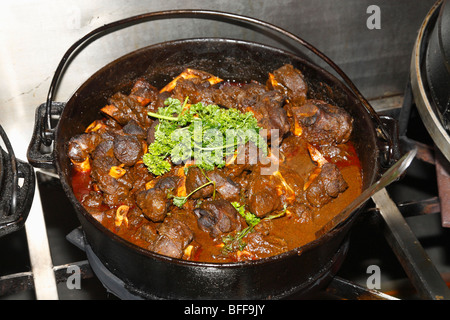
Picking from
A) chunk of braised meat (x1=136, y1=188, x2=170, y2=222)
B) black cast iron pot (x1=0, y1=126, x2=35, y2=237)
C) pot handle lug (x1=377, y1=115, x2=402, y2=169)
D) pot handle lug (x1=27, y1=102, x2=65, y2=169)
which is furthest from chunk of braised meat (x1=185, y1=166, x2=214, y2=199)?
pot handle lug (x1=377, y1=115, x2=402, y2=169)

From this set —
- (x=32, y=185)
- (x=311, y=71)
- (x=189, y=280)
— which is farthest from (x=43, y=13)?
(x=189, y=280)

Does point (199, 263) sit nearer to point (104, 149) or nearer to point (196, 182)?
point (196, 182)

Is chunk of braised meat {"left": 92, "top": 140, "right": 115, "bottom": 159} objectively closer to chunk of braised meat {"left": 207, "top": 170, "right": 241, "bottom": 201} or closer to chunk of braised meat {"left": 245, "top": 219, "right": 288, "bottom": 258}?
chunk of braised meat {"left": 207, "top": 170, "right": 241, "bottom": 201}

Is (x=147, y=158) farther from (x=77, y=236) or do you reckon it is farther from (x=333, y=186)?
(x=333, y=186)

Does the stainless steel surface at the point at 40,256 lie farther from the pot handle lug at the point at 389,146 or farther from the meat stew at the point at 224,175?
the pot handle lug at the point at 389,146

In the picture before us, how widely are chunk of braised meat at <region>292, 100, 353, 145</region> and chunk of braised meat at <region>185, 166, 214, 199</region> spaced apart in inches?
32.7

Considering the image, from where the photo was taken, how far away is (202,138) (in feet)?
9.47

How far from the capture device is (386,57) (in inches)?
178

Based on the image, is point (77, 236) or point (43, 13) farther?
point (43, 13)

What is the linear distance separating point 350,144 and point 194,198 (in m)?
1.18

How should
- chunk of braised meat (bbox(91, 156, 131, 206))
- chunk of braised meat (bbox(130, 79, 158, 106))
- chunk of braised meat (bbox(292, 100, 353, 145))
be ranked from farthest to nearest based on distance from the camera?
chunk of braised meat (bbox(130, 79, 158, 106)) < chunk of braised meat (bbox(292, 100, 353, 145)) < chunk of braised meat (bbox(91, 156, 131, 206))

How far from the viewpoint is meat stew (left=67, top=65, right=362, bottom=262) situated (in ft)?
9.00

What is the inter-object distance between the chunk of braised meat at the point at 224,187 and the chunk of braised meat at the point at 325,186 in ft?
1.46

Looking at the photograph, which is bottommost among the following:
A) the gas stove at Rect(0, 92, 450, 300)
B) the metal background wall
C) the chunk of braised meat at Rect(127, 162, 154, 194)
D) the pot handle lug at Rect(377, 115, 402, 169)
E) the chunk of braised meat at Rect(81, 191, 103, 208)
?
the gas stove at Rect(0, 92, 450, 300)
